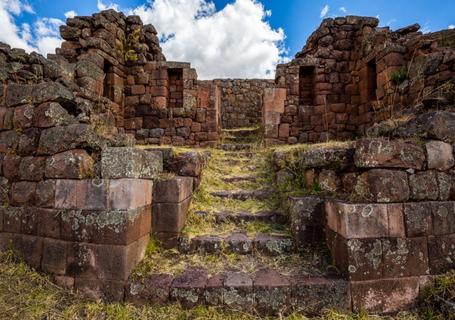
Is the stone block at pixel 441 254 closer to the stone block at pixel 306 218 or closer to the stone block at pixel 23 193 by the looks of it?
the stone block at pixel 306 218

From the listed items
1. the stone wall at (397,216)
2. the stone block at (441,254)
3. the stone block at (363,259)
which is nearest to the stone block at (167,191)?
the stone wall at (397,216)

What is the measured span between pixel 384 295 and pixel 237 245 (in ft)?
5.50

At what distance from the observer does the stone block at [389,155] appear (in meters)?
2.94

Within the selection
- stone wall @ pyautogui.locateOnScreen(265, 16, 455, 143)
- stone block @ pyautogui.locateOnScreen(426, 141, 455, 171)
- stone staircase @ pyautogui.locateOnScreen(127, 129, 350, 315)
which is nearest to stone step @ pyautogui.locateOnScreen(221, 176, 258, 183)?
stone staircase @ pyautogui.locateOnScreen(127, 129, 350, 315)

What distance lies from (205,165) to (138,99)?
5373mm

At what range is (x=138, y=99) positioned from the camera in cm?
935

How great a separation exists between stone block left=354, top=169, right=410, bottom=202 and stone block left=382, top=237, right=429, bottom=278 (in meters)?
0.45

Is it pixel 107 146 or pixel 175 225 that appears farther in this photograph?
pixel 175 225

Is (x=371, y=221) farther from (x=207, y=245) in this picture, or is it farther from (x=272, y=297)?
(x=207, y=245)

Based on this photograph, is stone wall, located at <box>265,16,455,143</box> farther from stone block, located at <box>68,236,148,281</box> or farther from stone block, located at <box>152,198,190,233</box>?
stone block, located at <box>68,236,148,281</box>

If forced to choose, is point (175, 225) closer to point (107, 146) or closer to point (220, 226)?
point (220, 226)

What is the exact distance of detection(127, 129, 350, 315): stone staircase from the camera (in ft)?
9.05

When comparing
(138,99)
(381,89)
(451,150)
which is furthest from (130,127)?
(451,150)

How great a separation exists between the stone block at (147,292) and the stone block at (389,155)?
2545 mm
